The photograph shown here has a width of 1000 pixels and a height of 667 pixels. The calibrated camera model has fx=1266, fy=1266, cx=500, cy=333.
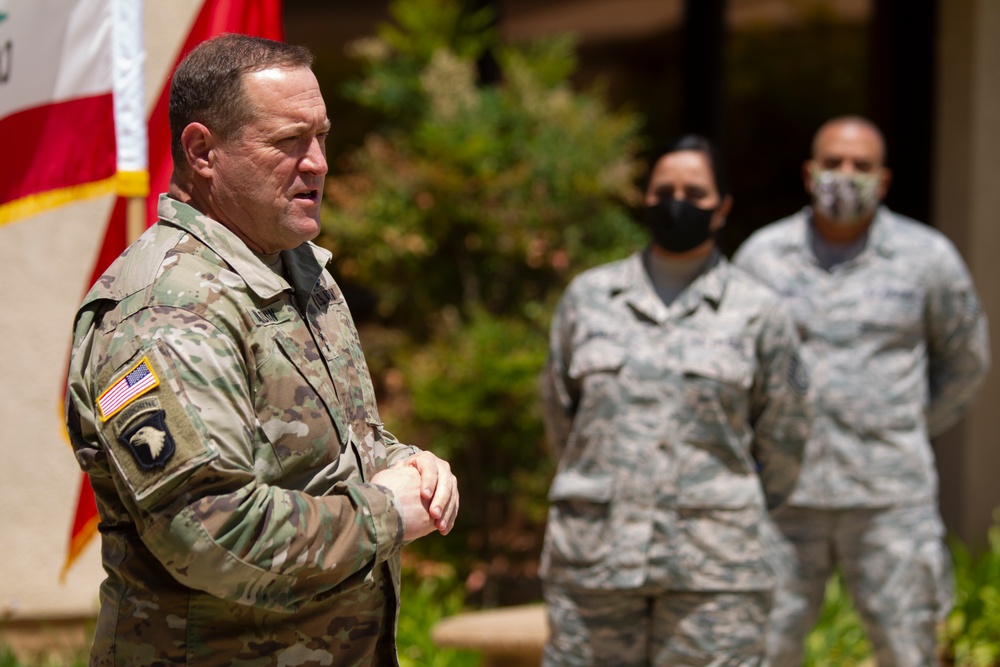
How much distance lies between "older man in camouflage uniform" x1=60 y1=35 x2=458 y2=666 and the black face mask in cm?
165

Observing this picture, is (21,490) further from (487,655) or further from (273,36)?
(273,36)

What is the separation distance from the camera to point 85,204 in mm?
4801

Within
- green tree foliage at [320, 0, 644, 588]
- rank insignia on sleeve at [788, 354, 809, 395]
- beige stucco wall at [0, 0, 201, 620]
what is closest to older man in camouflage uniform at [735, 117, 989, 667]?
rank insignia on sleeve at [788, 354, 809, 395]

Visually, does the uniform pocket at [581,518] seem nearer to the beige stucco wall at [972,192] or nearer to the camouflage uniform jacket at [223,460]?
the camouflage uniform jacket at [223,460]

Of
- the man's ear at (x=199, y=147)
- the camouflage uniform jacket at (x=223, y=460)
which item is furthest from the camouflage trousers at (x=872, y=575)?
the man's ear at (x=199, y=147)

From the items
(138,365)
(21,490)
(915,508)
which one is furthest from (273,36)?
(915,508)

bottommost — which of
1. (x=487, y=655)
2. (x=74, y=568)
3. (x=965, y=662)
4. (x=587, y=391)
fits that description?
(x=965, y=662)

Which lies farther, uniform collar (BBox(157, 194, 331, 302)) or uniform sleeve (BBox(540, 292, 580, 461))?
uniform sleeve (BBox(540, 292, 580, 461))

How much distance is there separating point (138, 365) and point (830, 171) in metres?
3.31

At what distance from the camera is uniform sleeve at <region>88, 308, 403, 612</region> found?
68.4 inches

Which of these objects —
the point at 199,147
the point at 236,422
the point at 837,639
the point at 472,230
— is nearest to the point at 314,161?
the point at 199,147

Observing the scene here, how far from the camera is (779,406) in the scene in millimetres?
3557

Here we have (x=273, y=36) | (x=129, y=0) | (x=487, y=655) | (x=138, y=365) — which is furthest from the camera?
(x=487, y=655)

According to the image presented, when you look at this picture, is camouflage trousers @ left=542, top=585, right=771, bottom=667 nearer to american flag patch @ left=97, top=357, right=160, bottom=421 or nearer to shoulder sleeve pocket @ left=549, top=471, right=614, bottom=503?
Result: shoulder sleeve pocket @ left=549, top=471, right=614, bottom=503
